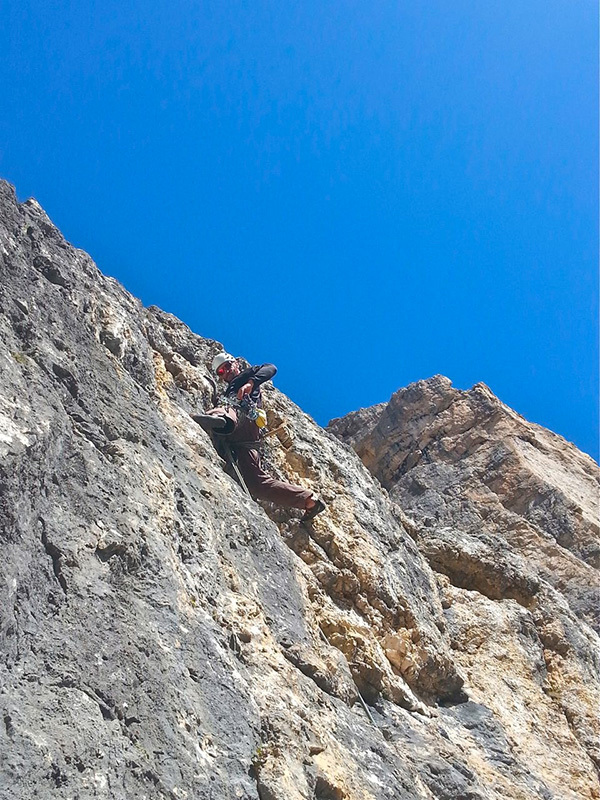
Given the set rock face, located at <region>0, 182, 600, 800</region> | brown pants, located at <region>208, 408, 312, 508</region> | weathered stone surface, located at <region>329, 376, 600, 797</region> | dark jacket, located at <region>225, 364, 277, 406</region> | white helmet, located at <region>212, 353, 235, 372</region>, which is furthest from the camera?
white helmet, located at <region>212, 353, 235, 372</region>

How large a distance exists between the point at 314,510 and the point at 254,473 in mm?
1079

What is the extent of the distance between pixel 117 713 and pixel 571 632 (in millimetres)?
10534

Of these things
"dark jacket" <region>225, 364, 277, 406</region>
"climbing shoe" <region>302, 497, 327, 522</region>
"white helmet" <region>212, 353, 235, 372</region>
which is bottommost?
"climbing shoe" <region>302, 497, 327, 522</region>

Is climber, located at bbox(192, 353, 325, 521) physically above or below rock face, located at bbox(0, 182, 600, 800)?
above

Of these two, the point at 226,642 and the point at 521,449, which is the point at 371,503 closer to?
the point at 226,642

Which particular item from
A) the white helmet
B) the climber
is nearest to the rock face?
the white helmet

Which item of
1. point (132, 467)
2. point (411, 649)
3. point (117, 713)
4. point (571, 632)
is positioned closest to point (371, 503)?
point (411, 649)

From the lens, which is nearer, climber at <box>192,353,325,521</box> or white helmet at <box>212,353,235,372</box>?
climber at <box>192,353,325,521</box>

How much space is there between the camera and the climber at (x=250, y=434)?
11055 millimetres

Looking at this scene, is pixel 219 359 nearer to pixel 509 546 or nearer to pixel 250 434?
pixel 250 434

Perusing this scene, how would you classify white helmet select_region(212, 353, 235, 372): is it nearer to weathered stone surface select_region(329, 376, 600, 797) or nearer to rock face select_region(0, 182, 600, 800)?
rock face select_region(0, 182, 600, 800)

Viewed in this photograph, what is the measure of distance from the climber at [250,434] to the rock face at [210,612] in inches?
14.4

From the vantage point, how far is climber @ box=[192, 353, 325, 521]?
36.3 ft

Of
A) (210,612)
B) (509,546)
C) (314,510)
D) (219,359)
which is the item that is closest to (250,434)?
(314,510)
